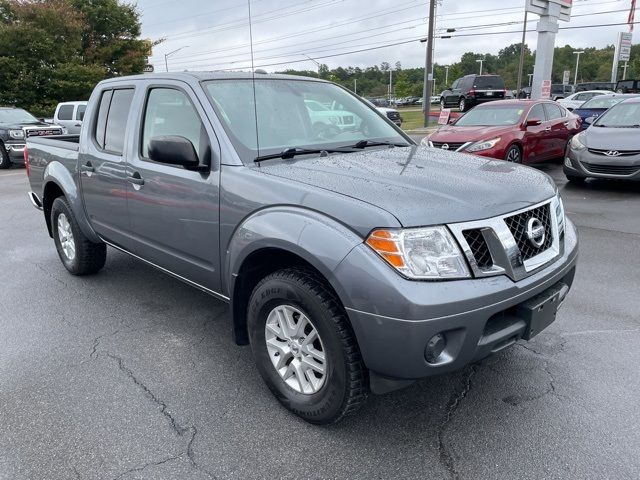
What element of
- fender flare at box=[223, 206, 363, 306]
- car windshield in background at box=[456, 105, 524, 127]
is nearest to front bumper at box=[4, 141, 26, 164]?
car windshield in background at box=[456, 105, 524, 127]

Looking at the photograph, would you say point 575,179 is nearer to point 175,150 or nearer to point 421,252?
point 421,252

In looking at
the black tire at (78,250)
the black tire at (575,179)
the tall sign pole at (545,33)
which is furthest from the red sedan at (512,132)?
the tall sign pole at (545,33)

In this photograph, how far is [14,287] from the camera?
4.91 meters

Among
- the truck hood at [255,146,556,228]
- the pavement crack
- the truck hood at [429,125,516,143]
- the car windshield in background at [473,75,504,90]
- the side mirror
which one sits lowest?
the pavement crack

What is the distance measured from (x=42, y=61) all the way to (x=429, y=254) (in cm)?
2920

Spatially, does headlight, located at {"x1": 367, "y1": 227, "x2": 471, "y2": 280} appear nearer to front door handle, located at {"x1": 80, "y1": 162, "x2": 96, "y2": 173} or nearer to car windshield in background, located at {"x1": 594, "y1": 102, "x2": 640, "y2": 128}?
front door handle, located at {"x1": 80, "y1": 162, "x2": 96, "y2": 173}

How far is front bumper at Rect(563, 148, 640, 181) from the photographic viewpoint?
8.28m

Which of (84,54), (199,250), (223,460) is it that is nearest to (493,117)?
(199,250)

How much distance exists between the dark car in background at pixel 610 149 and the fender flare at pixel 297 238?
25.0ft

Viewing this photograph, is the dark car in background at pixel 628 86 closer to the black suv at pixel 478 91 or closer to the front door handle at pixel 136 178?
the black suv at pixel 478 91

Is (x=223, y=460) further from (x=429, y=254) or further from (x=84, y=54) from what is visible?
(x=84, y=54)

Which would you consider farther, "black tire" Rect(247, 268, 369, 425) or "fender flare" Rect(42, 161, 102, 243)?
"fender flare" Rect(42, 161, 102, 243)

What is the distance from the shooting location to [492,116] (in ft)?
35.0

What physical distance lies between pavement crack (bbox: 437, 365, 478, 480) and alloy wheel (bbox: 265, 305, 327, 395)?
2.16 ft
